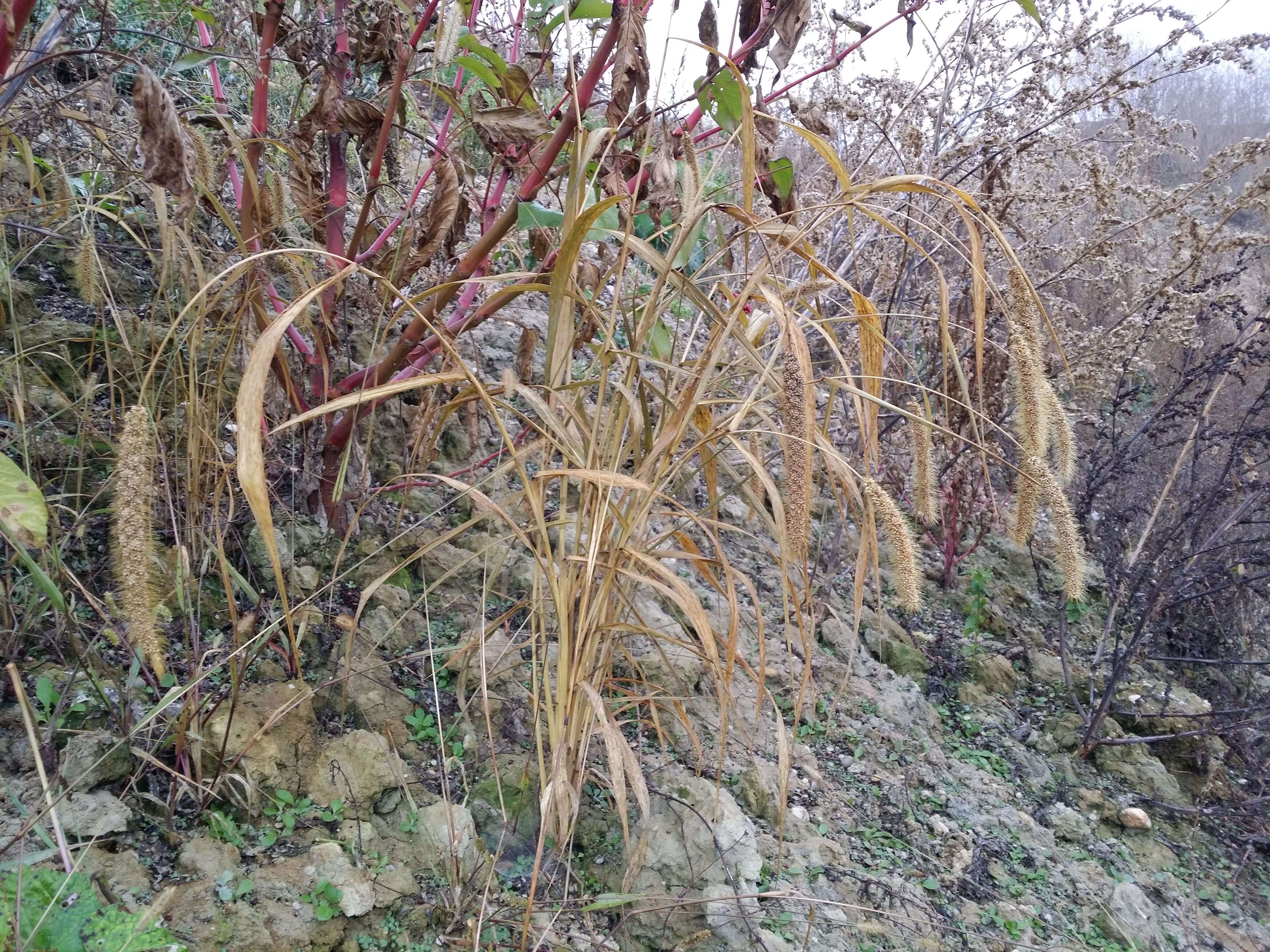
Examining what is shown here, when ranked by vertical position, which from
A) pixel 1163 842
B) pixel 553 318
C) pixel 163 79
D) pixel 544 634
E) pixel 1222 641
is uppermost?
pixel 163 79

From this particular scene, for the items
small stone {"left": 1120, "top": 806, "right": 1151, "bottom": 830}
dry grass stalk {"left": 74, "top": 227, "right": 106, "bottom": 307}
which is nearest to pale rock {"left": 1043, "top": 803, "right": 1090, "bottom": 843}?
small stone {"left": 1120, "top": 806, "right": 1151, "bottom": 830}

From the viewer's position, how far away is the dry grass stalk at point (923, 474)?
1162mm

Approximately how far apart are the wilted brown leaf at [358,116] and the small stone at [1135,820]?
241 cm

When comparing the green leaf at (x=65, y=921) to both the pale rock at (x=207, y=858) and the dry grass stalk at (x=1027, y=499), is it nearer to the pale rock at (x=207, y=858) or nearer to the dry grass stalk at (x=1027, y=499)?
the pale rock at (x=207, y=858)

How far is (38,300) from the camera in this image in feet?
6.76

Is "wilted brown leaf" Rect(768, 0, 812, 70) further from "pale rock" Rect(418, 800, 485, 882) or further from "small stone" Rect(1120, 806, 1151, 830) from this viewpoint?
"small stone" Rect(1120, 806, 1151, 830)

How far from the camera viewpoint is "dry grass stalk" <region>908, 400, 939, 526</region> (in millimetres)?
1162

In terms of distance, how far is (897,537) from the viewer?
42.9 inches

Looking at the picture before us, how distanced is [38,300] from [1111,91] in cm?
304

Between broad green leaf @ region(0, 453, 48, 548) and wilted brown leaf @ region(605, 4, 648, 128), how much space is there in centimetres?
92

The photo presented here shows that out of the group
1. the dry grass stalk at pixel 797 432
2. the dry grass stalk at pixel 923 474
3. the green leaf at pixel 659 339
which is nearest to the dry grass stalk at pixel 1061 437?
the dry grass stalk at pixel 923 474

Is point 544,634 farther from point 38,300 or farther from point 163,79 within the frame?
point 38,300

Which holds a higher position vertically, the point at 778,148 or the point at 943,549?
the point at 778,148

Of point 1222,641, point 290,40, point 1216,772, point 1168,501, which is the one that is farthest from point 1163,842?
point 290,40
